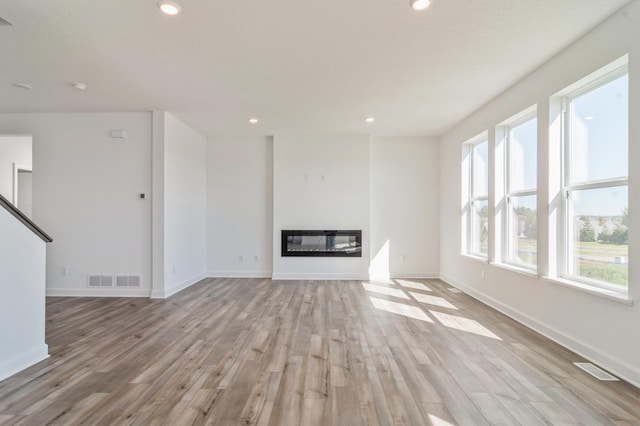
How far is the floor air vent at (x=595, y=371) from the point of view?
2230 mm

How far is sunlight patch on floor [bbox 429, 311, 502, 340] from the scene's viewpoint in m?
3.17

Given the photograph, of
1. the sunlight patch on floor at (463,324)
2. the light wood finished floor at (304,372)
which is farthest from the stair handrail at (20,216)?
the sunlight patch on floor at (463,324)

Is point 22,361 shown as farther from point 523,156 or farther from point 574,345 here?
point 523,156

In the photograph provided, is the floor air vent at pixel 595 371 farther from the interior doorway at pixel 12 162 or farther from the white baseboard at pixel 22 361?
the interior doorway at pixel 12 162

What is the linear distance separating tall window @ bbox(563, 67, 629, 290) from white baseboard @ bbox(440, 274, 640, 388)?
55 centimetres

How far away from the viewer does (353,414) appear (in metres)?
1.83

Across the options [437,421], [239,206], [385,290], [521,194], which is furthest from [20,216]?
[521,194]

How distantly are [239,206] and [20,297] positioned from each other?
12.8 ft

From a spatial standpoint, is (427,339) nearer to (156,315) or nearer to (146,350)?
(146,350)

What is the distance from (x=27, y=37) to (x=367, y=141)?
4779 millimetres

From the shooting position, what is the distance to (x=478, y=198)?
4.79m

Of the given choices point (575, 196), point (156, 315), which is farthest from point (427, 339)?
point (156, 315)

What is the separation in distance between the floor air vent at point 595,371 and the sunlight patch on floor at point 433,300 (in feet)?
5.17

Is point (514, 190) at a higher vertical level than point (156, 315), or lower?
higher
